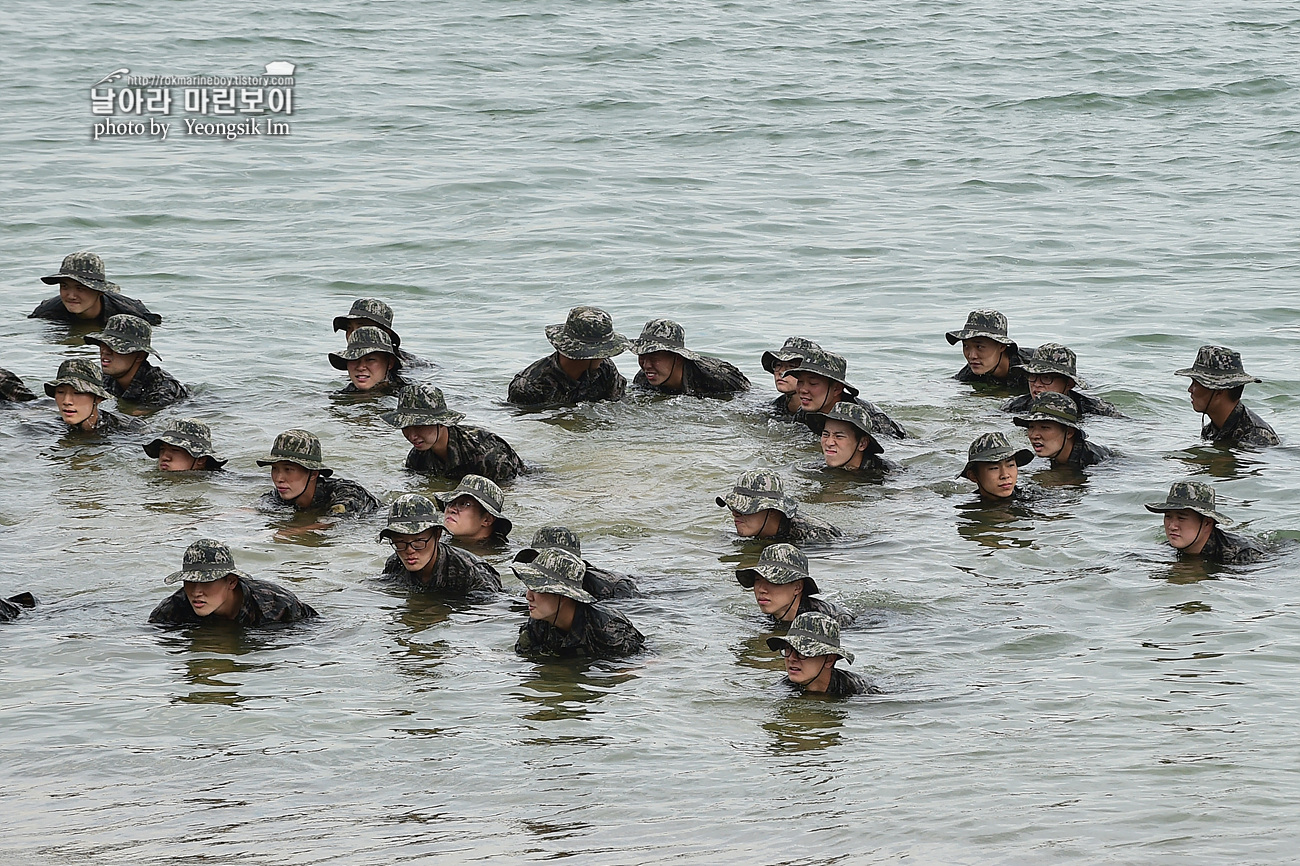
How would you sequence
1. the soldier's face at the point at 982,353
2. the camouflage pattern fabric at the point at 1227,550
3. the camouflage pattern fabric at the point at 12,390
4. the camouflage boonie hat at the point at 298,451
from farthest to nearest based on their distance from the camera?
the soldier's face at the point at 982,353 → the camouflage pattern fabric at the point at 12,390 → the camouflage boonie hat at the point at 298,451 → the camouflage pattern fabric at the point at 1227,550

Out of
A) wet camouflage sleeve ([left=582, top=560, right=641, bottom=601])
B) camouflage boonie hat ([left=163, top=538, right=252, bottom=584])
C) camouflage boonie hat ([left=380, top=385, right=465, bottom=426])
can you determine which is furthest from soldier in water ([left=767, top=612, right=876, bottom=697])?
camouflage boonie hat ([left=380, top=385, right=465, bottom=426])

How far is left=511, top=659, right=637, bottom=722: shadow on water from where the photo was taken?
9.52 m

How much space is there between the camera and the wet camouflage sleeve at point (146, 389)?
16484mm

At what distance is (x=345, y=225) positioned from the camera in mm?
24969

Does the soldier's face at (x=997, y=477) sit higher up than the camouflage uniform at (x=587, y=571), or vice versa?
the soldier's face at (x=997, y=477)

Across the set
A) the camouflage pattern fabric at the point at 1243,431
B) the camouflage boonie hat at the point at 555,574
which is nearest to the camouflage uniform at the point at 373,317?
the camouflage boonie hat at the point at 555,574

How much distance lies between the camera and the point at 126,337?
16359mm

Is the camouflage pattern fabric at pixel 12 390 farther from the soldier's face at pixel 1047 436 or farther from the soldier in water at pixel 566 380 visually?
the soldier's face at pixel 1047 436

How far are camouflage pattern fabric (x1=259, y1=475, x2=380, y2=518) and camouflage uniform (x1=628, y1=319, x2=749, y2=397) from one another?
160 inches

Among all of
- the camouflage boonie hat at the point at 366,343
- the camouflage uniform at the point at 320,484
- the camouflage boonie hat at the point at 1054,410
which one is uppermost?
the camouflage boonie hat at the point at 366,343

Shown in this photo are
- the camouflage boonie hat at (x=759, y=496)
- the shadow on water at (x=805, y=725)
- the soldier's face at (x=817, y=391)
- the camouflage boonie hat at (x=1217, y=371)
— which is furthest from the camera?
the soldier's face at (x=817, y=391)

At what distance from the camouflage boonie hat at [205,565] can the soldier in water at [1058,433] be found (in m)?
7.42

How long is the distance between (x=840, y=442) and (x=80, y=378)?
683 centimetres

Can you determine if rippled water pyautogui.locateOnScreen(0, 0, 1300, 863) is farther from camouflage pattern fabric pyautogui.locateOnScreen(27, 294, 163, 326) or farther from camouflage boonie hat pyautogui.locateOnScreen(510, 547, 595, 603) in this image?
camouflage boonie hat pyautogui.locateOnScreen(510, 547, 595, 603)
